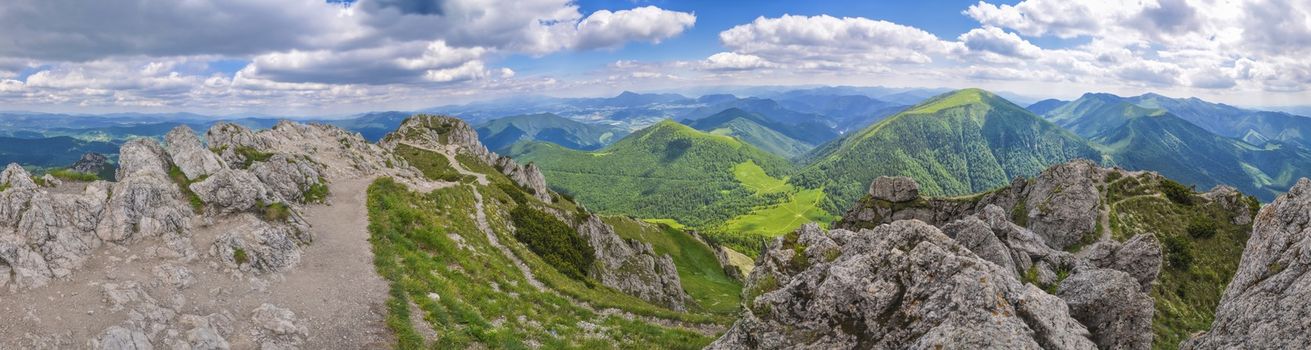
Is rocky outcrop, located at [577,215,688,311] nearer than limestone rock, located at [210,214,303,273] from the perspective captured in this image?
No

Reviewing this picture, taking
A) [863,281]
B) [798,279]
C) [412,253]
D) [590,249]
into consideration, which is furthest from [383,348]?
[590,249]

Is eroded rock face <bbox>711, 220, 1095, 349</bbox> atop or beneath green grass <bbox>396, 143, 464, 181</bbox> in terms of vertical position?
atop

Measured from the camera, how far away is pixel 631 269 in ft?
239

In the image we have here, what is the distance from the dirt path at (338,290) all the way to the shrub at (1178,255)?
6980cm

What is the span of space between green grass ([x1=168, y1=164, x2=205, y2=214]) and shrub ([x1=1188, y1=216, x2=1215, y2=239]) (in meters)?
94.7

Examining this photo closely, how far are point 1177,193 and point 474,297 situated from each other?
88.6 metres

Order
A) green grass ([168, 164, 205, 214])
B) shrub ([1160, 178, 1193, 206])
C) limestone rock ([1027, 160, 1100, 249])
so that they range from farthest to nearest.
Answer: shrub ([1160, 178, 1193, 206])
limestone rock ([1027, 160, 1100, 249])
green grass ([168, 164, 205, 214])

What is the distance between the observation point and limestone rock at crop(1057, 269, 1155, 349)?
17203 millimetres

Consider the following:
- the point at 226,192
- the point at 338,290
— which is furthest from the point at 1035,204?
the point at 226,192

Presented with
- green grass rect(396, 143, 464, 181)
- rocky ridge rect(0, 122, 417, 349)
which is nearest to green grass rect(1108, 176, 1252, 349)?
rocky ridge rect(0, 122, 417, 349)

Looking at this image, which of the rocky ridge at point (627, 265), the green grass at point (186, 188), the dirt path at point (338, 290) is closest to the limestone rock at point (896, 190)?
the rocky ridge at point (627, 265)

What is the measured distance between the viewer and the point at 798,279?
67.1ft

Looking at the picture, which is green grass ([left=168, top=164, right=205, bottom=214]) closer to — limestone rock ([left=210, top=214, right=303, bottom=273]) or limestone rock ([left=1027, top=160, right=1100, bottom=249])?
limestone rock ([left=210, top=214, right=303, bottom=273])

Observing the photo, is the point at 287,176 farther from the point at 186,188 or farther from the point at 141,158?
the point at 186,188
